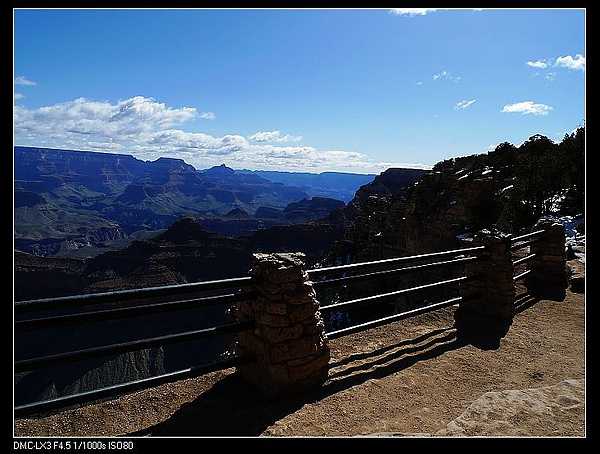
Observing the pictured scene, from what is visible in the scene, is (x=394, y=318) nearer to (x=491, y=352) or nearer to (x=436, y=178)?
(x=491, y=352)

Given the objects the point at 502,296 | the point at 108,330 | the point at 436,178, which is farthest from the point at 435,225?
the point at 108,330

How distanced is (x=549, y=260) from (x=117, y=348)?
9257mm

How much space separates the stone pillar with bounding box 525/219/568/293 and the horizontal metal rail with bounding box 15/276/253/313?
764cm

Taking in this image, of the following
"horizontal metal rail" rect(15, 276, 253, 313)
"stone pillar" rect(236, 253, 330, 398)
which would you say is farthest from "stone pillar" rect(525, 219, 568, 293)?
"horizontal metal rail" rect(15, 276, 253, 313)

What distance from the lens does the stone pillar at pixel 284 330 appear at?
403 cm

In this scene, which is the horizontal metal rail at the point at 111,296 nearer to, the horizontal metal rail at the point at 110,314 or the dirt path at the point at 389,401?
the horizontal metal rail at the point at 110,314

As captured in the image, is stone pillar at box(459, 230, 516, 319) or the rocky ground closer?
the rocky ground

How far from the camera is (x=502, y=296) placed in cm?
673

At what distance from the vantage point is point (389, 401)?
4023mm

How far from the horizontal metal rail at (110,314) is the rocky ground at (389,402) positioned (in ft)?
3.21

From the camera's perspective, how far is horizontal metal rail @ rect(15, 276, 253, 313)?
10.7 ft

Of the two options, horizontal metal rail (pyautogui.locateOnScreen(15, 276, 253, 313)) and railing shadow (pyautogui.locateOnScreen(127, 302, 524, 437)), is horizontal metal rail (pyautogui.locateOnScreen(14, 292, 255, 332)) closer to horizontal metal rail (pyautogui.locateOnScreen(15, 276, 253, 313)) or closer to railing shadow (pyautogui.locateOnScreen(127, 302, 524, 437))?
horizontal metal rail (pyautogui.locateOnScreen(15, 276, 253, 313))

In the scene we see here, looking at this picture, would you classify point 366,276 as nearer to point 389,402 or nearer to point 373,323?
point 373,323

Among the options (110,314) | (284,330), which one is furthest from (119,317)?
(284,330)
